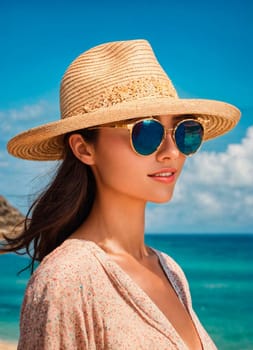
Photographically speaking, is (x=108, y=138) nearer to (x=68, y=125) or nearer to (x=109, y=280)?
(x=68, y=125)

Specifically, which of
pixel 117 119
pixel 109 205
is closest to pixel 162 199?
pixel 109 205

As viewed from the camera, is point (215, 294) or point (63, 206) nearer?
point (63, 206)

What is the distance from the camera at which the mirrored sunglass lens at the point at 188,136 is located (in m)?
2.60

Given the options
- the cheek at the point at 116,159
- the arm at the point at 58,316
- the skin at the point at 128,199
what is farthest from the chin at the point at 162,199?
the arm at the point at 58,316

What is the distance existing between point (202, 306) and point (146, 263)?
974 inches

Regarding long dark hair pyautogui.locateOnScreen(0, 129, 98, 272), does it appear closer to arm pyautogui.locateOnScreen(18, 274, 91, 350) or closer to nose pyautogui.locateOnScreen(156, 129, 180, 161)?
nose pyautogui.locateOnScreen(156, 129, 180, 161)

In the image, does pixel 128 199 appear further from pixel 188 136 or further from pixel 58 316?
pixel 58 316

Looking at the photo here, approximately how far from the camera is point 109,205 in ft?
8.75

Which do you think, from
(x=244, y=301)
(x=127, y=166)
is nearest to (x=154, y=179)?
(x=127, y=166)

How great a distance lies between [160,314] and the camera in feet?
8.23

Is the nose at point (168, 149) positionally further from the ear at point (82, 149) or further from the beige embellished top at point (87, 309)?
the beige embellished top at point (87, 309)

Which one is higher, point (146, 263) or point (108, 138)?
point (108, 138)

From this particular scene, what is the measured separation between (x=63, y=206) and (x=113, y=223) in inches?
8.2

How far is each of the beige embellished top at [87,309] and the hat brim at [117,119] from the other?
43cm
